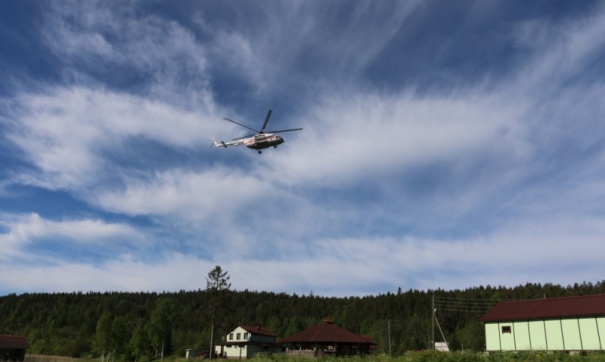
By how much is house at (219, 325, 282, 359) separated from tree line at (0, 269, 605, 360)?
2.81 meters

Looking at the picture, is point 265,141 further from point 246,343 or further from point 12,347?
point 12,347

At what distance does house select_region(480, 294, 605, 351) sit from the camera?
42.5m

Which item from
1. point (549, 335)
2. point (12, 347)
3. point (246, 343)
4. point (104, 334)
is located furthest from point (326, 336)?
point (12, 347)

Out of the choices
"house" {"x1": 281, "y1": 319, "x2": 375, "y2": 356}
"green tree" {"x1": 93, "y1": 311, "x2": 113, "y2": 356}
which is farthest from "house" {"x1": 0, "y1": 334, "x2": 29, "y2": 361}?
"house" {"x1": 281, "y1": 319, "x2": 375, "y2": 356}

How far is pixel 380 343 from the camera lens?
120 meters

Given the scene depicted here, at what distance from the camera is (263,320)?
177 meters

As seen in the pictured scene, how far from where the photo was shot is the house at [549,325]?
139ft

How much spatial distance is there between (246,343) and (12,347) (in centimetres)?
4693

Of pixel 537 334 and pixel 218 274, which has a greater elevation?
pixel 218 274

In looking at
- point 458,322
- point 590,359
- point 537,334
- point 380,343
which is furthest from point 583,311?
point 458,322

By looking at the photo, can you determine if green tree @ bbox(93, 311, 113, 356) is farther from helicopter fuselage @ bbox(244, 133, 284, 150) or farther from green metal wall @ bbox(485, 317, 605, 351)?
green metal wall @ bbox(485, 317, 605, 351)

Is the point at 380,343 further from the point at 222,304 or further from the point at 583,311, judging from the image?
the point at 583,311

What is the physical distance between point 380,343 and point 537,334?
79.4m

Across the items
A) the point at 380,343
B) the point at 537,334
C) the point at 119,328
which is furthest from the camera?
the point at 380,343
